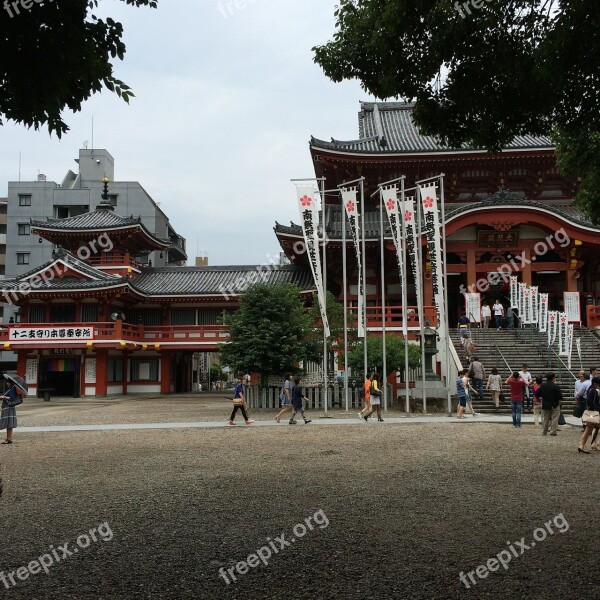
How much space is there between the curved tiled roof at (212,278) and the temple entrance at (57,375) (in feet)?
19.4

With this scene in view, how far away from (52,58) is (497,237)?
27190 mm

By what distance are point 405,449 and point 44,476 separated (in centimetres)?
689

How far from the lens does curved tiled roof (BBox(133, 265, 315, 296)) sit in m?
35.3

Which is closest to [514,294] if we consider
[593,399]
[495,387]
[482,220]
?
[482,220]

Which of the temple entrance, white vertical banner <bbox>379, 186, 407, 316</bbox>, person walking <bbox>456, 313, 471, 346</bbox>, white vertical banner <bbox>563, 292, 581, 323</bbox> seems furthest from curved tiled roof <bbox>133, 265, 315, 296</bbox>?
white vertical banner <bbox>379, 186, 407, 316</bbox>

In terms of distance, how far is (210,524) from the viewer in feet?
22.7

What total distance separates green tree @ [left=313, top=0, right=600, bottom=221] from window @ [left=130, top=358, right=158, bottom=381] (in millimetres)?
30769

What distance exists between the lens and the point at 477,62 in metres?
7.44

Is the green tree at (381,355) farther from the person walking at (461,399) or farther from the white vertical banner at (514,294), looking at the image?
the white vertical banner at (514,294)

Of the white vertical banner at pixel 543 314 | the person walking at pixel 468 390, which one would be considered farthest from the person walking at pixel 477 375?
the white vertical banner at pixel 543 314

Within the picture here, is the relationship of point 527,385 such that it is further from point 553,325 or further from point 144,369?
A: point 144,369

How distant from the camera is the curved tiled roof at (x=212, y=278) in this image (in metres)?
35.3

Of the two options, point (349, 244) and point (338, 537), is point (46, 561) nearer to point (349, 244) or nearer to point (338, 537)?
point (338, 537)

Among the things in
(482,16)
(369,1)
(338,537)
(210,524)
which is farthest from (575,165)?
(210,524)
